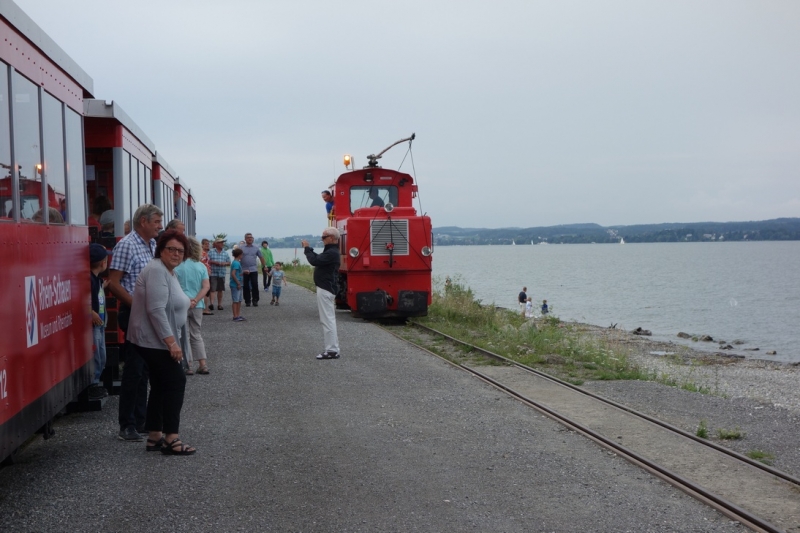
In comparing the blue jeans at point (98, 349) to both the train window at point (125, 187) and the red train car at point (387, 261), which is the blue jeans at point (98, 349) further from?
the red train car at point (387, 261)

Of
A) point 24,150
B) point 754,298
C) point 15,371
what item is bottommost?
point 754,298

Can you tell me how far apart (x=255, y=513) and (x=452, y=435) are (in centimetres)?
267

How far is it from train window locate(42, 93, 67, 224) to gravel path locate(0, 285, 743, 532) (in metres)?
2.09

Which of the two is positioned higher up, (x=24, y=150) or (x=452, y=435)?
(x=24, y=150)

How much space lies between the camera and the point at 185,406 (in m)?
9.07

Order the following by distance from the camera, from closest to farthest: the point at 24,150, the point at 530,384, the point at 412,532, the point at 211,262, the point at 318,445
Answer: the point at 412,532 → the point at 24,150 → the point at 318,445 → the point at 530,384 → the point at 211,262

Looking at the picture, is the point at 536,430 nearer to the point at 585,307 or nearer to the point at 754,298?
the point at 585,307

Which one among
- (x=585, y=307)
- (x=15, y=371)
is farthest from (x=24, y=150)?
(x=585, y=307)

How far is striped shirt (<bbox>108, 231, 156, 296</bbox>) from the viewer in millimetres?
7359

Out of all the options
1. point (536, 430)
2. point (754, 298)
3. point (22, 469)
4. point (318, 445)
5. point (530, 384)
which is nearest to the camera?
point (22, 469)

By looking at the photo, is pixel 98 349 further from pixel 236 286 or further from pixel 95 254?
pixel 236 286

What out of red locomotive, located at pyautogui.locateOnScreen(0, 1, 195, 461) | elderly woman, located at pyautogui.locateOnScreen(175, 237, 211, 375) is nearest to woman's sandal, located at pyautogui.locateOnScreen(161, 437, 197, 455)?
red locomotive, located at pyautogui.locateOnScreen(0, 1, 195, 461)

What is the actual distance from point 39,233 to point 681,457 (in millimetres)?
5422

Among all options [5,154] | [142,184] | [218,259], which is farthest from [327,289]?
[218,259]
